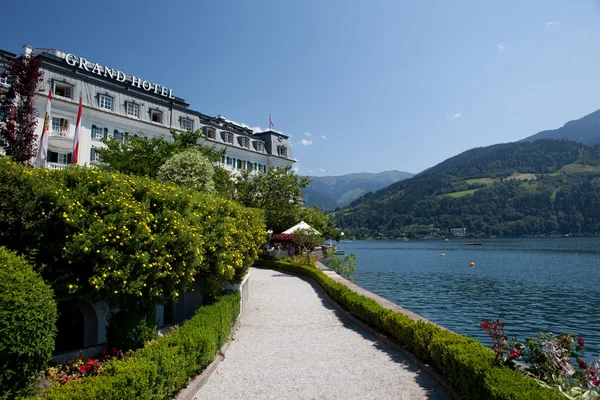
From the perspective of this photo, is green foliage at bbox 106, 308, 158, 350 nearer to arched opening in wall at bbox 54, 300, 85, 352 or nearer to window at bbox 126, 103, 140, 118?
arched opening in wall at bbox 54, 300, 85, 352

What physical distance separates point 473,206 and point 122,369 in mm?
203731

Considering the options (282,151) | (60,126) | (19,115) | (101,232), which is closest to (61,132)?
(60,126)

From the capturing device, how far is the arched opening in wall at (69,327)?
8.82m

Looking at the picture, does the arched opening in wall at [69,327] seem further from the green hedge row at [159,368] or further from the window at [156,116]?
the window at [156,116]

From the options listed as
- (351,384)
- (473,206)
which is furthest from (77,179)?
(473,206)

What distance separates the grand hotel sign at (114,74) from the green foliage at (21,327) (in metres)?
37.0

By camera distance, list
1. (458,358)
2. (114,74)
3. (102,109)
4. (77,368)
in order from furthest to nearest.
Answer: (114,74)
(102,109)
(77,368)
(458,358)

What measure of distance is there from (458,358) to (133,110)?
40.8 meters

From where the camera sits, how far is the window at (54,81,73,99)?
109 ft

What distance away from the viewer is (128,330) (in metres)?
8.45

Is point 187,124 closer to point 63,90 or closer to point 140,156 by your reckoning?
point 63,90

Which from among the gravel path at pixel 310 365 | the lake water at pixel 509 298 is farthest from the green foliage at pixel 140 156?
the lake water at pixel 509 298

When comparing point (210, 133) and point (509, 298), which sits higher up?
point (210, 133)

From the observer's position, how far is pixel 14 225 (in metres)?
7.31
